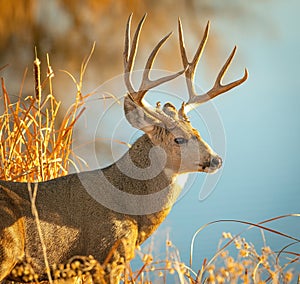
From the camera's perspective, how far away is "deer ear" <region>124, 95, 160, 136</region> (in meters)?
2.21

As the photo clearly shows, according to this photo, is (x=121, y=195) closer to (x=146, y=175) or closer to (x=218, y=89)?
(x=146, y=175)

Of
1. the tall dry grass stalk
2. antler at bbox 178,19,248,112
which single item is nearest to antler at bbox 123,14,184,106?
antler at bbox 178,19,248,112

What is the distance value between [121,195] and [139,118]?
0.25m

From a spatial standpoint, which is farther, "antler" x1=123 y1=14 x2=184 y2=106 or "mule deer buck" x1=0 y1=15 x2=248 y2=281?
"antler" x1=123 y1=14 x2=184 y2=106

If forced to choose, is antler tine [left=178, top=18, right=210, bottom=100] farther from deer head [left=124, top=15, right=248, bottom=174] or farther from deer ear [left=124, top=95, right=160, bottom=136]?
deer ear [left=124, top=95, right=160, bottom=136]

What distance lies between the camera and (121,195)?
2.18 metres

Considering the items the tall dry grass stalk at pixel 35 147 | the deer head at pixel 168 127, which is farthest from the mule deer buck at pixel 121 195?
the tall dry grass stalk at pixel 35 147

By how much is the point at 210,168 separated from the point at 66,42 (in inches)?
98.7

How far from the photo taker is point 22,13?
4.43m

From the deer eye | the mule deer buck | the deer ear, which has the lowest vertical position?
the mule deer buck

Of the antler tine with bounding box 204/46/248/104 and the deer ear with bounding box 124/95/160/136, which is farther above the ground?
the antler tine with bounding box 204/46/248/104

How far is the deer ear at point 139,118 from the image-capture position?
86.8 inches

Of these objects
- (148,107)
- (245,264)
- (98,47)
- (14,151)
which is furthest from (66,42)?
(245,264)

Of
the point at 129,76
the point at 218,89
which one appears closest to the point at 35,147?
the point at 129,76
